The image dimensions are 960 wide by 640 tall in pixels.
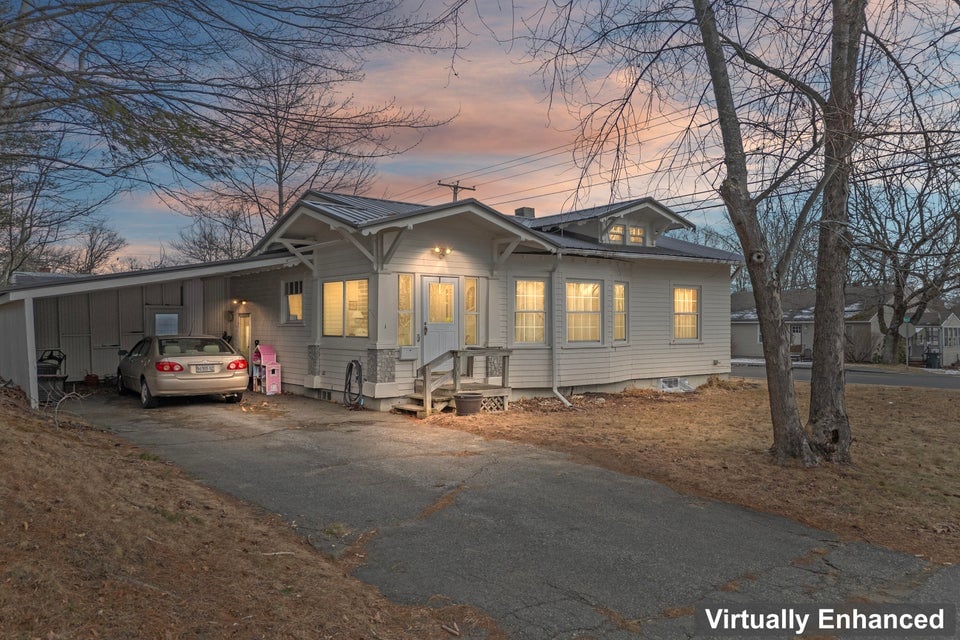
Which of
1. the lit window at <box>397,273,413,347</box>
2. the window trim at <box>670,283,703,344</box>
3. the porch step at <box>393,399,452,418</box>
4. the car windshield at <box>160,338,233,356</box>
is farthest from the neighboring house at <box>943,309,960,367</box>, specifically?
the car windshield at <box>160,338,233,356</box>

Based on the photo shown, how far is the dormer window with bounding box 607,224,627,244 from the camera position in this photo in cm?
1662

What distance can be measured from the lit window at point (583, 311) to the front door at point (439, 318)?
2.93m

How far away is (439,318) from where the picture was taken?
1277cm

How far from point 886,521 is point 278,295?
42.2 feet

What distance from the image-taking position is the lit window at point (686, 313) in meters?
17.0

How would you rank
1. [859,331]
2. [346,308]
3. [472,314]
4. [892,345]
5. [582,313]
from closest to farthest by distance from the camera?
[346,308], [472,314], [582,313], [892,345], [859,331]

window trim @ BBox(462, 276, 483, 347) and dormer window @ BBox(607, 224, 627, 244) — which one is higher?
dormer window @ BBox(607, 224, 627, 244)

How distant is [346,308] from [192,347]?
2.98 m

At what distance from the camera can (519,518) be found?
585cm

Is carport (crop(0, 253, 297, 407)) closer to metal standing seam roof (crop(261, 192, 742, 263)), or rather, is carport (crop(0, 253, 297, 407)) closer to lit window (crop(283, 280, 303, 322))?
lit window (crop(283, 280, 303, 322))

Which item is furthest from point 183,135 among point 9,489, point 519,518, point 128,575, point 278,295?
point 278,295

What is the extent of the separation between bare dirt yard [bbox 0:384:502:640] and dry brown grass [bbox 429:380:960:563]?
397 centimetres

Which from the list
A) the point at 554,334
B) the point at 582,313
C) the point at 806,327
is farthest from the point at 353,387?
the point at 806,327

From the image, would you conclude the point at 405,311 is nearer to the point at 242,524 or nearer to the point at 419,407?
the point at 419,407
